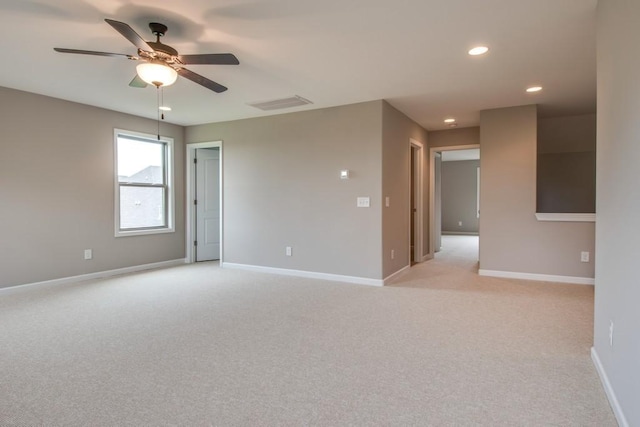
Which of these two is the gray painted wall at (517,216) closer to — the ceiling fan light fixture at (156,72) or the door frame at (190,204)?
the ceiling fan light fixture at (156,72)

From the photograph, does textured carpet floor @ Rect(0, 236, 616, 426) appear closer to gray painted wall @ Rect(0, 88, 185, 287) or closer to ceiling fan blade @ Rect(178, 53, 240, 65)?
gray painted wall @ Rect(0, 88, 185, 287)

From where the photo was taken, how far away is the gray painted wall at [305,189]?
4883mm

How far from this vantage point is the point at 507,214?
523cm

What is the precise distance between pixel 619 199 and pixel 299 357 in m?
2.23

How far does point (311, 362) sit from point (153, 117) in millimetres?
5051

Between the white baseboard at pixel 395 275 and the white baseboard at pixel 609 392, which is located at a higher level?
the white baseboard at pixel 395 275

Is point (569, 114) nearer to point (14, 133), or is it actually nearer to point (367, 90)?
point (367, 90)

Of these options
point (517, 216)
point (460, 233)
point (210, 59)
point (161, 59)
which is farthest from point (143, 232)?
point (460, 233)

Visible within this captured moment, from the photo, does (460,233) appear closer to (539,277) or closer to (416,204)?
(416,204)

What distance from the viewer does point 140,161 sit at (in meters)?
5.95

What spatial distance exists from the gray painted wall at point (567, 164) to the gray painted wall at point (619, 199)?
14.0 feet

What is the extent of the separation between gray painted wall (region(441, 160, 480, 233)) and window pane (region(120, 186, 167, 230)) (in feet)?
29.3

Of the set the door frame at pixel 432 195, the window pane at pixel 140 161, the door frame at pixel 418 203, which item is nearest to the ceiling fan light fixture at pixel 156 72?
the window pane at pixel 140 161

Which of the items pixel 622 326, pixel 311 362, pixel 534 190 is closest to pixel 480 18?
pixel 622 326
